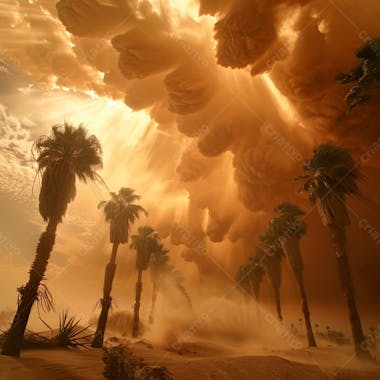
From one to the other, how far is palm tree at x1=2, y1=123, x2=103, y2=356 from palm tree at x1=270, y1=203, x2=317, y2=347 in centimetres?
2165

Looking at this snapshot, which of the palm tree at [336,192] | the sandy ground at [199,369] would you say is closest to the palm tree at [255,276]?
the palm tree at [336,192]

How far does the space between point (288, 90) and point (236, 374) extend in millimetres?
41721

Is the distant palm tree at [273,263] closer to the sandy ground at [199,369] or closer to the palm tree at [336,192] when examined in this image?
the palm tree at [336,192]

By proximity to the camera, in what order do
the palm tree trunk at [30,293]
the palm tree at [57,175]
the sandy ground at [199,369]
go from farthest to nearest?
1. the palm tree at [57,175]
2. the palm tree trunk at [30,293]
3. the sandy ground at [199,369]

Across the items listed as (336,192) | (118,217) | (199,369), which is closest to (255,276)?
(118,217)

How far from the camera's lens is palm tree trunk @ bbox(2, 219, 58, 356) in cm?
1304

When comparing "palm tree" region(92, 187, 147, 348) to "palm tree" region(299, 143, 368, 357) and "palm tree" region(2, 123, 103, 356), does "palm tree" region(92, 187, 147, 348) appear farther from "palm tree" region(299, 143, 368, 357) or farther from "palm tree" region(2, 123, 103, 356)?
"palm tree" region(299, 143, 368, 357)

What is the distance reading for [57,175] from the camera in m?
17.3

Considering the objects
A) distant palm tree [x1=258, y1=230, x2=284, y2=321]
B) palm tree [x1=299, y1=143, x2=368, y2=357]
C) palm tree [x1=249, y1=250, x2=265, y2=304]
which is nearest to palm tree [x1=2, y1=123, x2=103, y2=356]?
palm tree [x1=299, y1=143, x2=368, y2=357]

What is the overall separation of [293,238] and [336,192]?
11.0 m

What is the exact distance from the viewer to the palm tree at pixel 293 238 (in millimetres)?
30461

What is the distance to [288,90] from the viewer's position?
44688mm

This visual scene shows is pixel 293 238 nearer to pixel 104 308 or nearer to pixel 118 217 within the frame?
pixel 118 217

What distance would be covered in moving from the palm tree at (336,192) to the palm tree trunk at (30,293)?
59.6ft
